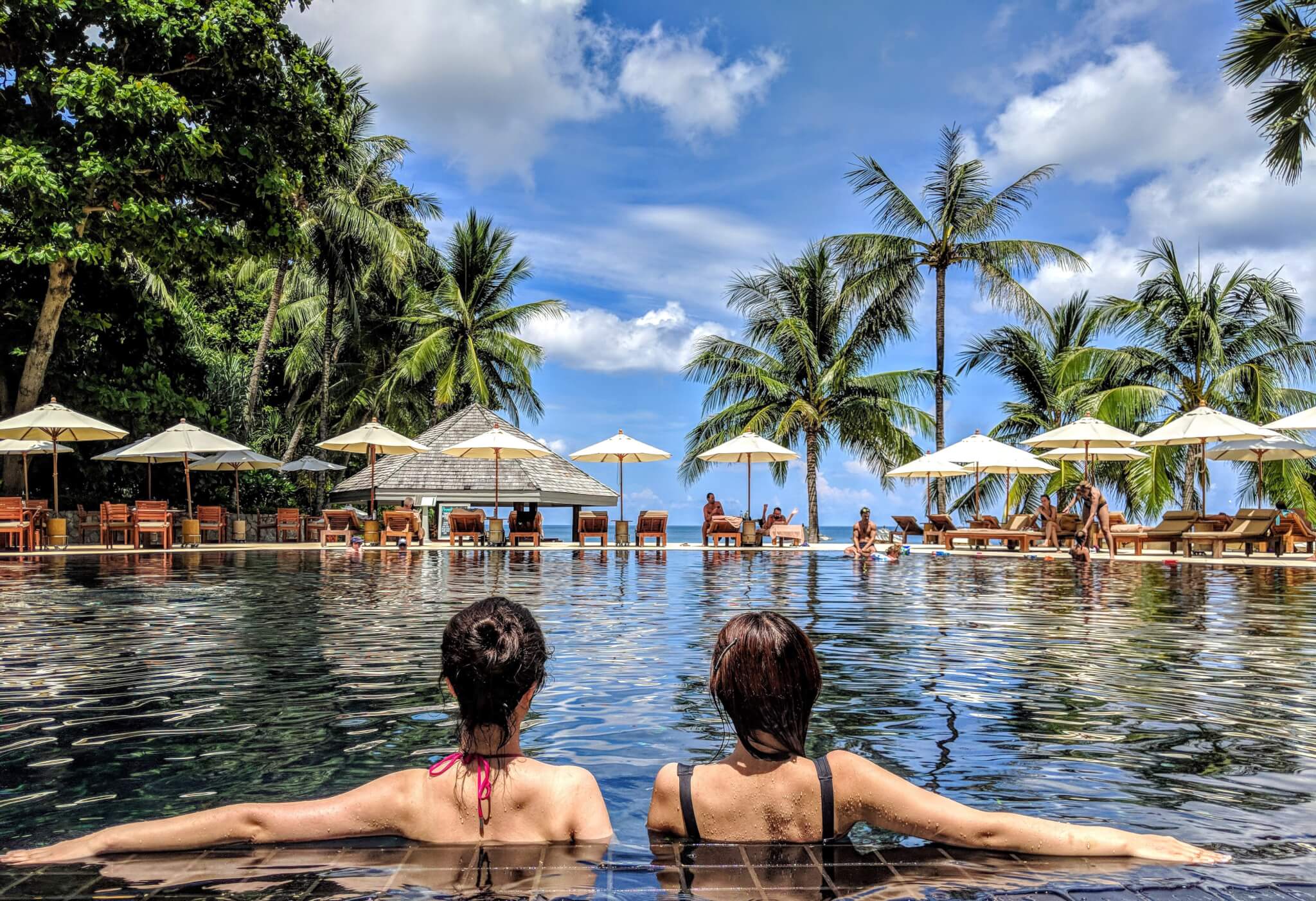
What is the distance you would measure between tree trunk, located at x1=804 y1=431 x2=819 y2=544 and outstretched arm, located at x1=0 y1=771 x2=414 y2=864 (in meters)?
29.7

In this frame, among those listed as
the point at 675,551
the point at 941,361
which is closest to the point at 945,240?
the point at 941,361

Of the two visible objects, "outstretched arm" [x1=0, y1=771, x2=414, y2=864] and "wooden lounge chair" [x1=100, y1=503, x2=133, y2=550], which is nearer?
"outstretched arm" [x1=0, y1=771, x2=414, y2=864]

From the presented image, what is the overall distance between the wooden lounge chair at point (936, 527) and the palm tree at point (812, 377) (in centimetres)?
405

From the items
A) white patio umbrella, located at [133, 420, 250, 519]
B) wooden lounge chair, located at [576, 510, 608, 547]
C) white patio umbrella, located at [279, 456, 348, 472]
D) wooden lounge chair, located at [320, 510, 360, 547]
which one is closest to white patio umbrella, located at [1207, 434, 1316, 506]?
wooden lounge chair, located at [576, 510, 608, 547]

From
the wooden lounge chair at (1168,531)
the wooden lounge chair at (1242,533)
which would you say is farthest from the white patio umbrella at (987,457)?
the wooden lounge chair at (1242,533)

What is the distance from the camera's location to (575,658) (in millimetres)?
6766

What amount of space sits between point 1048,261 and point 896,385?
598cm

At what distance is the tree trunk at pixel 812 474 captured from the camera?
32.1 meters

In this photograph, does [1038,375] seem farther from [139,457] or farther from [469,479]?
[139,457]

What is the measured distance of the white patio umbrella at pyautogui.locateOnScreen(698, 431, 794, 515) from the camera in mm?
25237

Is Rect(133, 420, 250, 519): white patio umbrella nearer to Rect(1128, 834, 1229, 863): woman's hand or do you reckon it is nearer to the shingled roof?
the shingled roof

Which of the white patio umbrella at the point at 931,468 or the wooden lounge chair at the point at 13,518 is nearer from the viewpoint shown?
the wooden lounge chair at the point at 13,518

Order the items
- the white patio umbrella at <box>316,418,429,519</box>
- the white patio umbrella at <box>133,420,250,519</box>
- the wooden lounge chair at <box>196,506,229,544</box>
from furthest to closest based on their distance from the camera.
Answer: the wooden lounge chair at <box>196,506,229,544</box>, the white patio umbrella at <box>316,418,429,519</box>, the white patio umbrella at <box>133,420,250,519</box>

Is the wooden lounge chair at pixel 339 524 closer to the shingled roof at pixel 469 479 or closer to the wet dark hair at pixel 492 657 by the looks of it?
the shingled roof at pixel 469 479
